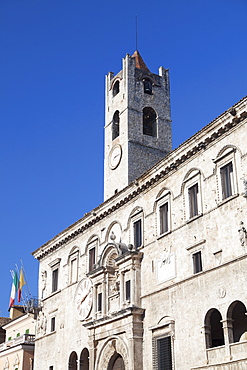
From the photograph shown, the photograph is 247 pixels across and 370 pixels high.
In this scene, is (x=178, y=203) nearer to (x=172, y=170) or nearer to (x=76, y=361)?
(x=172, y=170)

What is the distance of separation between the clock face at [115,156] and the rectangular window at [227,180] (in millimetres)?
12563

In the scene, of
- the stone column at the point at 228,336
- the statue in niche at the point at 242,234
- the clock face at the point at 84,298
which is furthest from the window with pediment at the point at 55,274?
the statue in niche at the point at 242,234

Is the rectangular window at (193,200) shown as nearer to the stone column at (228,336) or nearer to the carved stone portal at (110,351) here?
the stone column at (228,336)

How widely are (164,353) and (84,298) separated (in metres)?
7.87

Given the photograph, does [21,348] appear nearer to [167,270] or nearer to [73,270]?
[73,270]

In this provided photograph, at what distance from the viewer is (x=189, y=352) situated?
71.2 ft

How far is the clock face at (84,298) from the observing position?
96.8 feet

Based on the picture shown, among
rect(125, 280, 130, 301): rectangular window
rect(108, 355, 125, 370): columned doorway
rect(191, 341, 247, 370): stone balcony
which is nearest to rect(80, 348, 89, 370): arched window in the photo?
rect(108, 355, 125, 370): columned doorway

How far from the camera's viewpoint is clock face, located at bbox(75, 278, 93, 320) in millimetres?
29500

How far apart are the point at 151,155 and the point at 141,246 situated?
9107 mm

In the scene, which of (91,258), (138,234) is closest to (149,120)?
(91,258)

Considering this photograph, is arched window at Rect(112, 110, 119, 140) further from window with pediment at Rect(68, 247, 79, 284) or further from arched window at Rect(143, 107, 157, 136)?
window with pediment at Rect(68, 247, 79, 284)

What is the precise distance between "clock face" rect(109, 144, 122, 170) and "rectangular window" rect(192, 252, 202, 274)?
12.4 m

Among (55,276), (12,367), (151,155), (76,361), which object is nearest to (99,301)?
(76,361)
